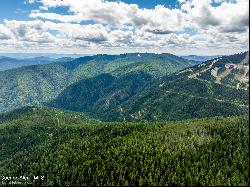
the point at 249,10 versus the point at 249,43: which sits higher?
the point at 249,10
